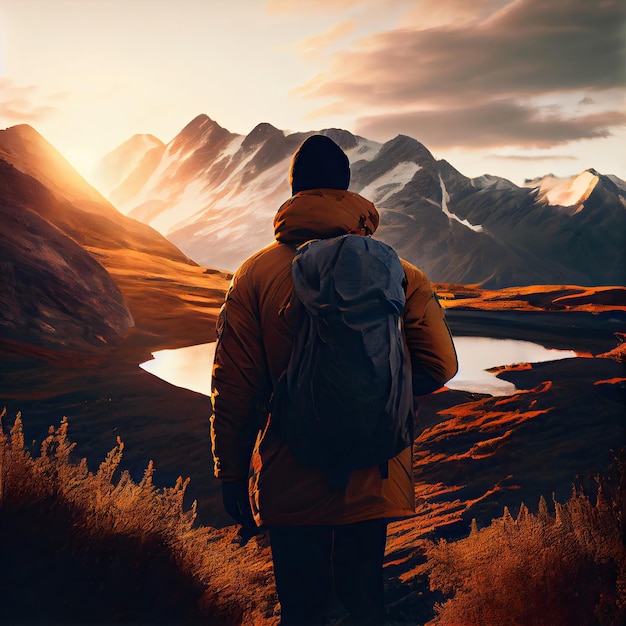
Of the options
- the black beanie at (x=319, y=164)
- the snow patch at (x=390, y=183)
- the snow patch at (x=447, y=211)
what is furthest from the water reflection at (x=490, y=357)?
the black beanie at (x=319, y=164)

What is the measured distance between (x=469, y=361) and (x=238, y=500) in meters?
2.15

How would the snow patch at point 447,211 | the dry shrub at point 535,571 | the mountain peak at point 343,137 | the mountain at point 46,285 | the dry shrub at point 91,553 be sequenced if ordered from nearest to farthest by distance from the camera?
1. the dry shrub at point 91,553
2. the dry shrub at point 535,571
3. the mountain at point 46,285
4. the mountain peak at point 343,137
5. the snow patch at point 447,211

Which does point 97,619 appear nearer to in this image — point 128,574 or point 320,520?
point 128,574

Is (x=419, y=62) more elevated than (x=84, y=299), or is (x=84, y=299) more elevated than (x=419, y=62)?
(x=419, y=62)

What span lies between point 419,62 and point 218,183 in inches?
58.6

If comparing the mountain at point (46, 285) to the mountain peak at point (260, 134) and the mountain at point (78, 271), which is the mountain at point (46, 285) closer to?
the mountain at point (78, 271)

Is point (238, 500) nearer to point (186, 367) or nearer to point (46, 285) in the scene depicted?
point (186, 367)

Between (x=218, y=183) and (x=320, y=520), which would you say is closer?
(x=320, y=520)

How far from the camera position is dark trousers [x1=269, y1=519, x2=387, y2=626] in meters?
1.97

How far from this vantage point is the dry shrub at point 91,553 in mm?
2787

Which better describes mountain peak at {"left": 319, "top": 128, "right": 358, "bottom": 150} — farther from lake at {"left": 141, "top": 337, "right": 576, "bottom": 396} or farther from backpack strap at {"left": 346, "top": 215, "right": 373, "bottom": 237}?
backpack strap at {"left": 346, "top": 215, "right": 373, "bottom": 237}

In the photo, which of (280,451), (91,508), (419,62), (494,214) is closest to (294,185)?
(280,451)

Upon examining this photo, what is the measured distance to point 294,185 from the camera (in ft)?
6.78

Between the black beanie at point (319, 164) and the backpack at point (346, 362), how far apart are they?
9.6 inches
